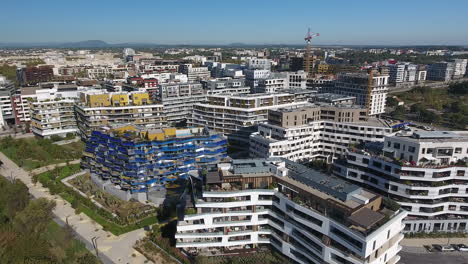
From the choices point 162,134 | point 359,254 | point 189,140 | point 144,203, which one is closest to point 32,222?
point 144,203

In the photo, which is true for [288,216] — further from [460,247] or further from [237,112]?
[237,112]

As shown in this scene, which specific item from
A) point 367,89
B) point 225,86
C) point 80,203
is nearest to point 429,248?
point 80,203

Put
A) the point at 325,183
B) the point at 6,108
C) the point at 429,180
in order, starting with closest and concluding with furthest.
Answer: the point at 325,183 → the point at 429,180 → the point at 6,108

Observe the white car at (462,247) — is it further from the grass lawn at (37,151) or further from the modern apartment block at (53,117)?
the modern apartment block at (53,117)

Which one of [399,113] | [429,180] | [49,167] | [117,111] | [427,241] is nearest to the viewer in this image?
[429,180]

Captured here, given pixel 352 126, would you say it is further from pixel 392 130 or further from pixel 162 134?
pixel 162 134

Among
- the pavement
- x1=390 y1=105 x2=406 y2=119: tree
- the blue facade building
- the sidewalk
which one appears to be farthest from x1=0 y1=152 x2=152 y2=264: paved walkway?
x1=390 y1=105 x2=406 y2=119: tree

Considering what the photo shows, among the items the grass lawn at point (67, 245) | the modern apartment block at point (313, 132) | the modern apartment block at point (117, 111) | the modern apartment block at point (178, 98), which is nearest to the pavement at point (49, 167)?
the modern apartment block at point (117, 111)
